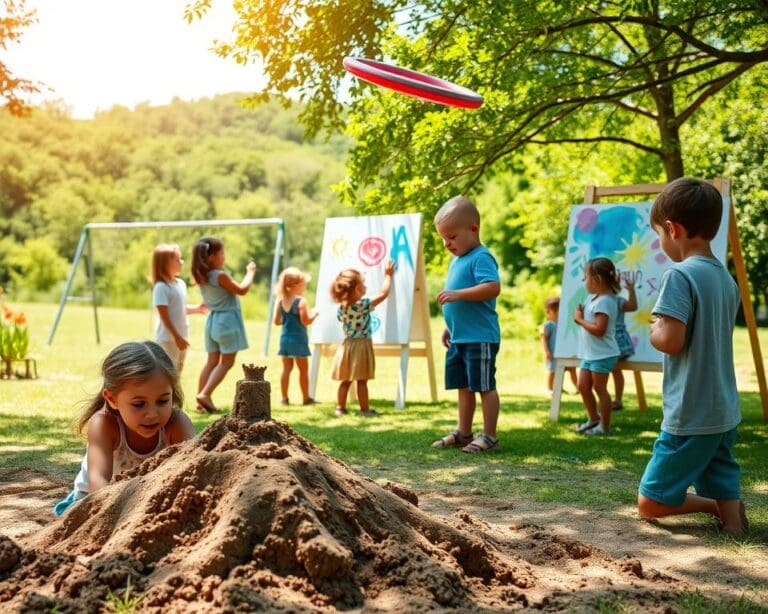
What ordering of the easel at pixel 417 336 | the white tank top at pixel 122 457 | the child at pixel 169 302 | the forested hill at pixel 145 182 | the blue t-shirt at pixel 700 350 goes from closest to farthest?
1. the white tank top at pixel 122 457
2. the blue t-shirt at pixel 700 350
3. the child at pixel 169 302
4. the easel at pixel 417 336
5. the forested hill at pixel 145 182

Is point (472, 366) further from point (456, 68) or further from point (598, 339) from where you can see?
point (456, 68)

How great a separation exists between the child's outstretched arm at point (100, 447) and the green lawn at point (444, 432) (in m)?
1.44

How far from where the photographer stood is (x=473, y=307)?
7.23m

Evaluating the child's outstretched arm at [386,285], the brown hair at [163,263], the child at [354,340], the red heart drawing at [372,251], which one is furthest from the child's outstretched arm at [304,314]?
the brown hair at [163,263]

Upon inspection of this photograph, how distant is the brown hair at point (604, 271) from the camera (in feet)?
27.5

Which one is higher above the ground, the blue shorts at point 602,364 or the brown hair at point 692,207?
the brown hair at point 692,207

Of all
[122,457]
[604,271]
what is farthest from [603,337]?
[122,457]

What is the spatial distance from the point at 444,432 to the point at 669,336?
164 inches

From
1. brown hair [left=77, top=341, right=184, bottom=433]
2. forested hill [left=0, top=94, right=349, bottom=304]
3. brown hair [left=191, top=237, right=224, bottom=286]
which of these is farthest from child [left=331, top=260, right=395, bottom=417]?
forested hill [left=0, top=94, right=349, bottom=304]

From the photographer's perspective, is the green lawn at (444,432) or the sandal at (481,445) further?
the sandal at (481,445)

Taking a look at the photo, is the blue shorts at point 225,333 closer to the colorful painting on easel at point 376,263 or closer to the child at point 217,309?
the child at point 217,309

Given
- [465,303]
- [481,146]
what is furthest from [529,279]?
[465,303]

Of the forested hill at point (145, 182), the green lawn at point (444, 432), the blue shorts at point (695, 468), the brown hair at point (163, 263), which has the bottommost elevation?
the green lawn at point (444, 432)

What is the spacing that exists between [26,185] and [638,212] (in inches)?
2353
